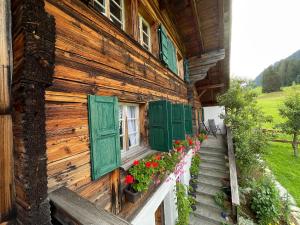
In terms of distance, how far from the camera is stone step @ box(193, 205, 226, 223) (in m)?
4.98

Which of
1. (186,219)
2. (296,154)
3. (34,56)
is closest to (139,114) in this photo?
(34,56)

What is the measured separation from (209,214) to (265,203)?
6.34 ft

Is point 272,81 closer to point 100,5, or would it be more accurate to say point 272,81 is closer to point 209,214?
point 209,214

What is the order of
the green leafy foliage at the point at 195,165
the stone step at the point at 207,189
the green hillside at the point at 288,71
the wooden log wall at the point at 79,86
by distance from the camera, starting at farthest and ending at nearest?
1. the green hillside at the point at 288,71
2. the green leafy foliage at the point at 195,165
3. the stone step at the point at 207,189
4. the wooden log wall at the point at 79,86

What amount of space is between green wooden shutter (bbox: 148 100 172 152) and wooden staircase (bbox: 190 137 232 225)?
339 centimetres

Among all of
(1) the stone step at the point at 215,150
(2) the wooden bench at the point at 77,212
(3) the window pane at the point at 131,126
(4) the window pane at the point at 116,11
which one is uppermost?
(4) the window pane at the point at 116,11

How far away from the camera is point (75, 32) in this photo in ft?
6.40

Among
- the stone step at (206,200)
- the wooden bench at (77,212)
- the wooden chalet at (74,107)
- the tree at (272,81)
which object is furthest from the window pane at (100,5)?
the tree at (272,81)

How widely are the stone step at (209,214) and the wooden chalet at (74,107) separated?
1600mm

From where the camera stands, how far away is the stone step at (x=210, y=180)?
6.24 metres

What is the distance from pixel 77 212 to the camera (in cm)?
112

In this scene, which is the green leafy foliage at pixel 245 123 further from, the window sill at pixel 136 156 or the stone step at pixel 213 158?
the window sill at pixel 136 156

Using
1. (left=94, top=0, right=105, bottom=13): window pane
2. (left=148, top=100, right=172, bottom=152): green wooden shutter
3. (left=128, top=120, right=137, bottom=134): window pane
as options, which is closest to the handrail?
(left=148, top=100, right=172, bottom=152): green wooden shutter

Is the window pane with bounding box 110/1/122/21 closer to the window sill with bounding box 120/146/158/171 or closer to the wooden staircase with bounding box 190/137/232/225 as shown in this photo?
the window sill with bounding box 120/146/158/171
